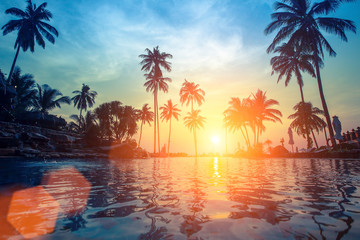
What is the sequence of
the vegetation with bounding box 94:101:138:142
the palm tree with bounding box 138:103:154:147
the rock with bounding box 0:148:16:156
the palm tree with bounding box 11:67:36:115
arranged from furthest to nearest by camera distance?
the palm tree with bounding box 138:103:154:147 < the vegetation with bounding box 94:101:138:142 < the palm tree with bounding box 11:67:36:115 < the rock with bounding box 0:148:16:156

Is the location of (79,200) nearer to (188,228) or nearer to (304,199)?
(188,228)

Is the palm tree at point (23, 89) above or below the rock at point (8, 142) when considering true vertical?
above

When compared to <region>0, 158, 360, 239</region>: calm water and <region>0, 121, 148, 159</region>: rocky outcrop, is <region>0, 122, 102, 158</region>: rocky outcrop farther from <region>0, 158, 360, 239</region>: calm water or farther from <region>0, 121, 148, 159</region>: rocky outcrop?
<region>0, 158, 360, 239</region>: calm water

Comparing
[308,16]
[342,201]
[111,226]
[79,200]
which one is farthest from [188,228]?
[308,16]

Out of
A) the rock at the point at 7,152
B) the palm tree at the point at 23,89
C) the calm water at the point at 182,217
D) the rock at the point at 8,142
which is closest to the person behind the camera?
the calm water at the point at 182,217

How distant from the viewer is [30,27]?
18.2 metres

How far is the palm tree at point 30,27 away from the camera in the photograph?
1750 cm

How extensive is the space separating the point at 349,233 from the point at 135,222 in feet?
4.91

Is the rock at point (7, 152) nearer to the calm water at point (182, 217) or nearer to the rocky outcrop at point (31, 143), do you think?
the rocky outcrop at point (31, 143)

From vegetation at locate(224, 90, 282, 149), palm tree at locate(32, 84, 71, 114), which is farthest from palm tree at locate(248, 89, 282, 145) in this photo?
palm tree at locate(32, 84, 71, 114)

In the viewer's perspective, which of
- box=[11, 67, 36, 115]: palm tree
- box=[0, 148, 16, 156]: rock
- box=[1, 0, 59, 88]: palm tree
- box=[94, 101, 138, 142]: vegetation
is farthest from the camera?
box=[94, 101, 138, 142]: vegetation

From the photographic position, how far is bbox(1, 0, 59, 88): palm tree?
17500 mm

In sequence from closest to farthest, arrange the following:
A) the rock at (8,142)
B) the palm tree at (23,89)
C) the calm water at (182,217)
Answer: the calm water at (182,217), the rock at (8,142), the palm tree at (23,89)

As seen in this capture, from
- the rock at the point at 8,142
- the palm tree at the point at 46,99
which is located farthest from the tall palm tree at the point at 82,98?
the rock at the point at 8,142
